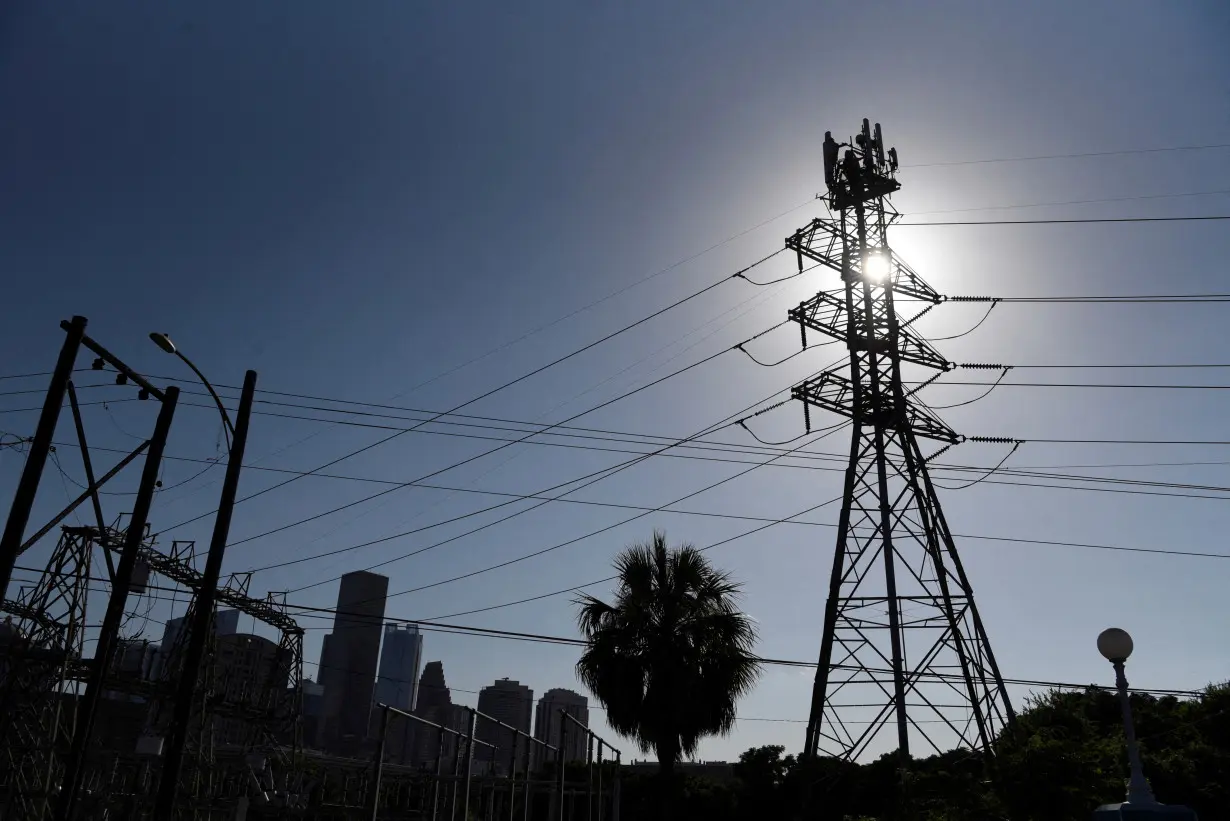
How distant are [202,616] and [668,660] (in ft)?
36.2

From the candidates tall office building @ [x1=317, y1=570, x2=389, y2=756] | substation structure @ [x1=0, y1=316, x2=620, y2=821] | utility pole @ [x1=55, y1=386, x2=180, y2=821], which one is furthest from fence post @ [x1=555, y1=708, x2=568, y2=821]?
tall office building @ [x1=317, y1=570, x2=389, y2=756]

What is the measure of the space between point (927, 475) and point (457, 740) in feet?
35.5

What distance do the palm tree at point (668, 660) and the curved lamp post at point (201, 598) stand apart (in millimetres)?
9614

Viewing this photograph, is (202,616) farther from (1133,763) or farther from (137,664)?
(137,664)

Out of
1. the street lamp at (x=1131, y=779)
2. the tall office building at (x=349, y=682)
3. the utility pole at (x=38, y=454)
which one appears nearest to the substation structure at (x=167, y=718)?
the utility pole at (x=38, y=454)

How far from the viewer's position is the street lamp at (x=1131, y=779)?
866 cm

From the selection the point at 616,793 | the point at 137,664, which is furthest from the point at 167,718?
the point at 616,793

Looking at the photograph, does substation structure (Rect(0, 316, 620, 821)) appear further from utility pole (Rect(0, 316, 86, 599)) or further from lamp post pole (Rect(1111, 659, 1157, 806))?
lamp post pole (Rect(1111, 659, 1157, 806))

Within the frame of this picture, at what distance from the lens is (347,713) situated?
6068 inches

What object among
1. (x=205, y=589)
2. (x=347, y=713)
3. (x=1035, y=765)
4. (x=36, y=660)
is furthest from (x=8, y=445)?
(x=347, y=713)

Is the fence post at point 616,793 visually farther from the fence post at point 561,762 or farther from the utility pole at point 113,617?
the utility pole at point 113,617

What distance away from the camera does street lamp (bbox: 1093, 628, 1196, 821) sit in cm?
866

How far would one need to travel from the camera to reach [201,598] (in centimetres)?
1466

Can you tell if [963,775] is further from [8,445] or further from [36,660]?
[8,445]
